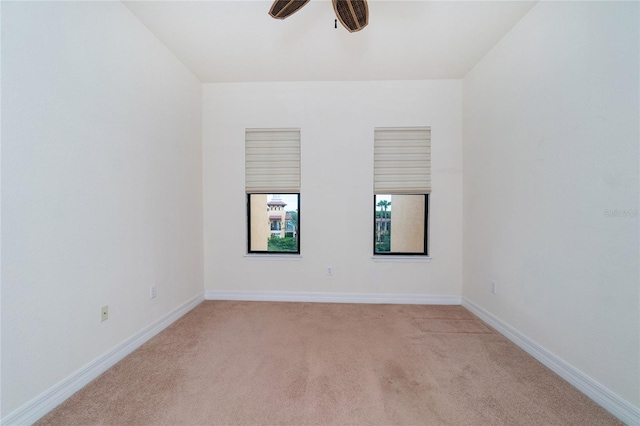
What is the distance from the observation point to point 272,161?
3.11 m

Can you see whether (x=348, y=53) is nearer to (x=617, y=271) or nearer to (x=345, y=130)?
(x=345, y=130)

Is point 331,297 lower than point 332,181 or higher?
lower

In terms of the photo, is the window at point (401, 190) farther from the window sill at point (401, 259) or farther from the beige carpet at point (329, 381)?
the beige carpet at point (329, 381)

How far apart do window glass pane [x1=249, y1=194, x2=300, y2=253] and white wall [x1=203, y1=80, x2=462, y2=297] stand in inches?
6.1

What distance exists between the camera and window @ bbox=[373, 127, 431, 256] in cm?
302

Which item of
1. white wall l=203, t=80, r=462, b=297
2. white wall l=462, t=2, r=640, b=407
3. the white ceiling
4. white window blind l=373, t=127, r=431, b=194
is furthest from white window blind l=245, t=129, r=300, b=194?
white wall l=462, t=2, r=640, b=407

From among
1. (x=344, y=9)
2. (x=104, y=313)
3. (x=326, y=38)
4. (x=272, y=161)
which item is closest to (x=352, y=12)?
(x=344, y=9)

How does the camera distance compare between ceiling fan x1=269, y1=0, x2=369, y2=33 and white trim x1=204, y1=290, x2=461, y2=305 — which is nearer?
ceiling fan x1=269, y1=0, x2=369, y2=33

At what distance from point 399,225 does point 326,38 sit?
2.28m

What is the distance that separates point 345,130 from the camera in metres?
3.03

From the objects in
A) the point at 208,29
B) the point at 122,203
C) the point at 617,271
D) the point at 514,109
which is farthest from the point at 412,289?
the point at 208,29

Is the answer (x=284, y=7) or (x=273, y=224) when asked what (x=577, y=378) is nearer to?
(x=273, y=224)

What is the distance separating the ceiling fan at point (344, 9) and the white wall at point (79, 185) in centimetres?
134

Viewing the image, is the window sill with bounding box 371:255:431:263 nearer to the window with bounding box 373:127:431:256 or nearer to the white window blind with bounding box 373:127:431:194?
the window with bounding box 373:127:431:256
